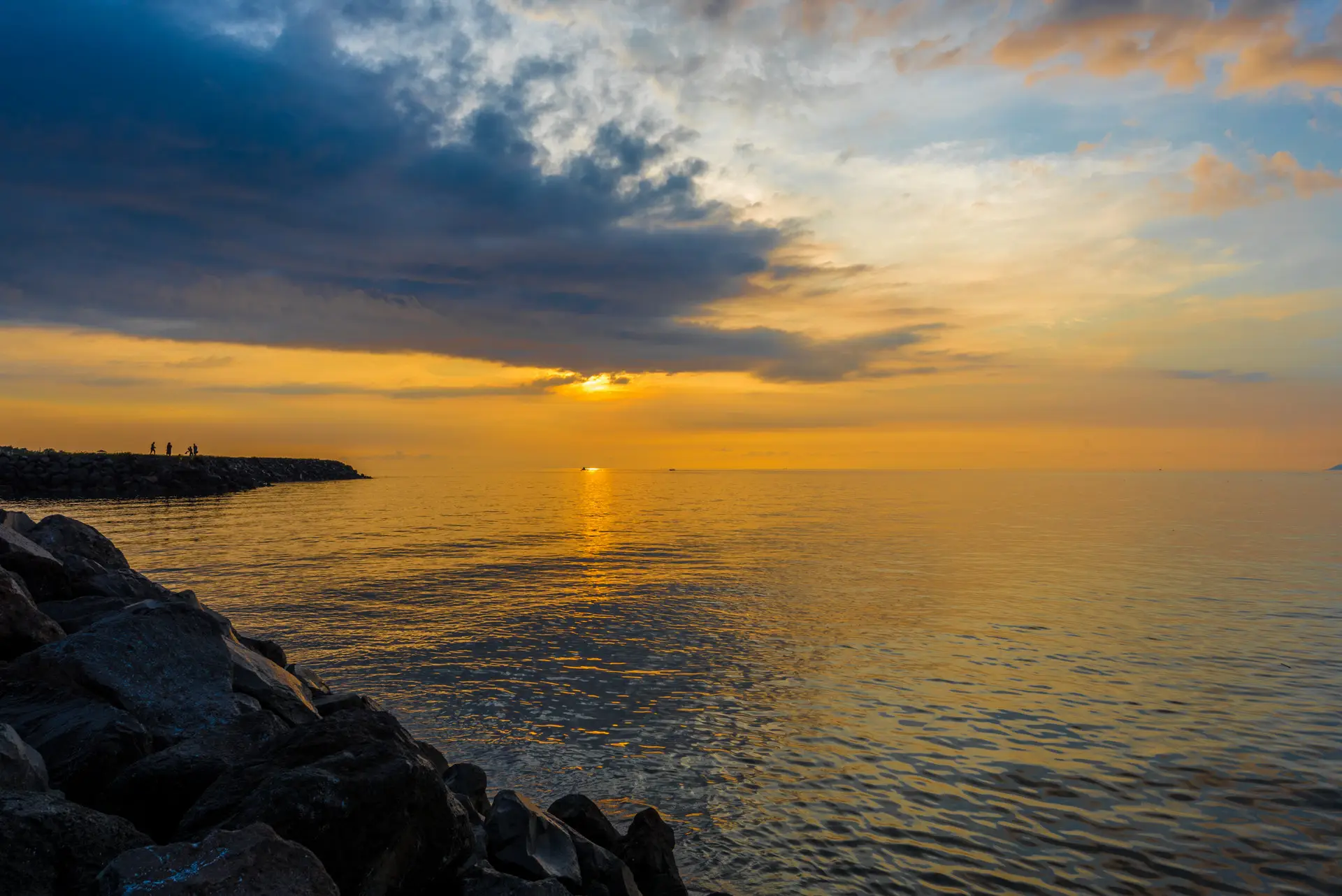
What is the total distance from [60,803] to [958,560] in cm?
3944

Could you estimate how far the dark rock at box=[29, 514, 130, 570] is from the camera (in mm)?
16812

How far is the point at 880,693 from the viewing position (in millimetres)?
16266

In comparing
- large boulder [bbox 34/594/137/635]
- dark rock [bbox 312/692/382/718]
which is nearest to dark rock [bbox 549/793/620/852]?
dark rock [bbox 312/692/382/718]

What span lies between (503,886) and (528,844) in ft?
2.42

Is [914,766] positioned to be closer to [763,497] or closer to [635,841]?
[635,841]

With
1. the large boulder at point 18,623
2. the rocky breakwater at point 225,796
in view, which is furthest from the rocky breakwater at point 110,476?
the rocky breakwater at point 225,796

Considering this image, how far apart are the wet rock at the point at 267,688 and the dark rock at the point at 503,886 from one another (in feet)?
15.0

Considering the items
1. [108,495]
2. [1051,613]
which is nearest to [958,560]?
[1051,613]

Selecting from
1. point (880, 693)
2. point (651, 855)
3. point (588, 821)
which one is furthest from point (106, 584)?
point (880, 693)

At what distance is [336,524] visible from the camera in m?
58.7

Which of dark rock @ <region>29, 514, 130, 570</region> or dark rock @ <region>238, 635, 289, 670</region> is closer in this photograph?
dark rock @ <region>238, 635, 289, 670</region>

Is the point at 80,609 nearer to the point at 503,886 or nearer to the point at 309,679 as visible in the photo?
the point at 309,679

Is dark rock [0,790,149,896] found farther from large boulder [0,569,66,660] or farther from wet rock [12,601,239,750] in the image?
large boulder [0,569,66,660]

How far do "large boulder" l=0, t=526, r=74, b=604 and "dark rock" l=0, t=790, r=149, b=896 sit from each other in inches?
350
